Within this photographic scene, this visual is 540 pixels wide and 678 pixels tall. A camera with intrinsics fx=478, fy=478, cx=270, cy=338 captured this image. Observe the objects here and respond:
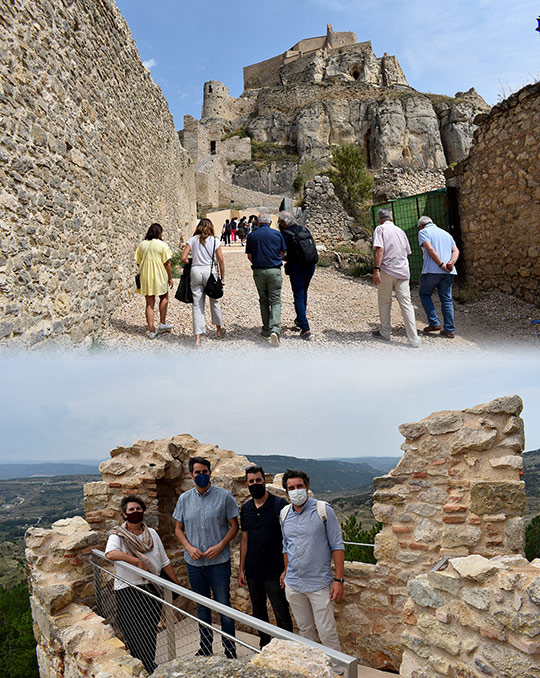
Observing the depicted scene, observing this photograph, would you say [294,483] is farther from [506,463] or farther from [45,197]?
[45,197]

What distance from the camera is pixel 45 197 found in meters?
5.41

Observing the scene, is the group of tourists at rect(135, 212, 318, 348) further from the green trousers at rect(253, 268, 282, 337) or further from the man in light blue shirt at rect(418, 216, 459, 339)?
the man in light blue shirt at rect(418, 216, 459, 339)

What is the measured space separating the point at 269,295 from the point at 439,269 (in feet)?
7.66

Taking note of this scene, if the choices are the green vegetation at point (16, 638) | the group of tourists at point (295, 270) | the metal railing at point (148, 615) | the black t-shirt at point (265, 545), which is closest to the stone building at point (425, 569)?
the metal railing at point (148, 615)

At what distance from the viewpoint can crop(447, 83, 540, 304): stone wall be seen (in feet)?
23.7

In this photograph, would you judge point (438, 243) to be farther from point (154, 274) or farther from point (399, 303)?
point (154, 274)

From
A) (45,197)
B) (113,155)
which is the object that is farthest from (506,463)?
(113,155)

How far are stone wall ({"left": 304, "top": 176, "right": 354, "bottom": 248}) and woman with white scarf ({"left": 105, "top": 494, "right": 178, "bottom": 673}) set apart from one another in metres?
10.2

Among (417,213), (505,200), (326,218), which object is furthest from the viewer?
(326,218)

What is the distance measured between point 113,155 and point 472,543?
7.60 meters

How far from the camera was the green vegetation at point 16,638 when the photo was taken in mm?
7207

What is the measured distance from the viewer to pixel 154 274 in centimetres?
659

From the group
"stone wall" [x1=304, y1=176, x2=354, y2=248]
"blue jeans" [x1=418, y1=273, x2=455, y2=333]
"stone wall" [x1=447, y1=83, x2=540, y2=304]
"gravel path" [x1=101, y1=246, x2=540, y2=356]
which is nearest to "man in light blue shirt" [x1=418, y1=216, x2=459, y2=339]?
"blue jeans" [x1=418, y1=273, x2=455, y2=333]

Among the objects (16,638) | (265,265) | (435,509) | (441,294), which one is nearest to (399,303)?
(441,294)
